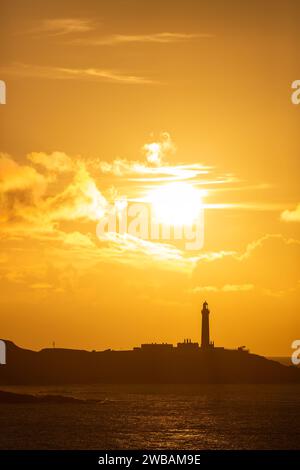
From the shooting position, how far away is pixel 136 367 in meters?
148

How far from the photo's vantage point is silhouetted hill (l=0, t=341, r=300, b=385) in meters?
147

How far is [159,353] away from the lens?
490ft

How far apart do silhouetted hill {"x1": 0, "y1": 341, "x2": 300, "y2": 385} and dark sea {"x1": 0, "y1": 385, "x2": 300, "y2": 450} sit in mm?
40152

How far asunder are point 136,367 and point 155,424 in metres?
77.2

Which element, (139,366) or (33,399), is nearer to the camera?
(33,399)

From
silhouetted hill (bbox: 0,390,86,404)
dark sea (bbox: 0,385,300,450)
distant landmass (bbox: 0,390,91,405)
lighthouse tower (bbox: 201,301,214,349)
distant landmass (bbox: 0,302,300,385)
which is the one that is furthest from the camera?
distant landmass (bbox: 0,302,300,385)

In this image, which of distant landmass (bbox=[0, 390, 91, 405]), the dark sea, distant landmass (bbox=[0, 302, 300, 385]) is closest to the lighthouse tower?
distant landmass (bbox=[0, 302, 300, 385])

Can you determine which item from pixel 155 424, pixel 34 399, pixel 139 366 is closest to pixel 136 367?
pixel 139 366

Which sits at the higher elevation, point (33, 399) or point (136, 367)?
point (136, 367)

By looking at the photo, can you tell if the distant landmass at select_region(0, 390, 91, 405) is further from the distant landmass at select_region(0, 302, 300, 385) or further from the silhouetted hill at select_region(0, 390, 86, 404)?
the distant landmass at select_region(0, 302, 300, 385)

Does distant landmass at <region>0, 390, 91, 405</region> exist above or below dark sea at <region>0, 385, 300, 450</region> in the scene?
above

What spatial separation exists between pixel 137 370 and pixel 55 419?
73.0 m

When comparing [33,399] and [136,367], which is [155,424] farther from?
[136,367]
